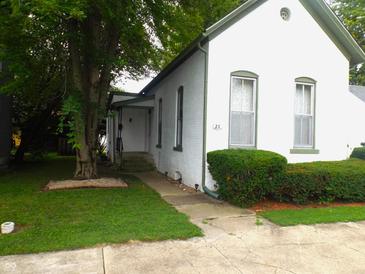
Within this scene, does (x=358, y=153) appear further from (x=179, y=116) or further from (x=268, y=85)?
(x=179, y=116)

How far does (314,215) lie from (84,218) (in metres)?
4.88

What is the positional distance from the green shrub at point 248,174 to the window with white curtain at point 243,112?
1465 mm

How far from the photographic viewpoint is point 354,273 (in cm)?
424

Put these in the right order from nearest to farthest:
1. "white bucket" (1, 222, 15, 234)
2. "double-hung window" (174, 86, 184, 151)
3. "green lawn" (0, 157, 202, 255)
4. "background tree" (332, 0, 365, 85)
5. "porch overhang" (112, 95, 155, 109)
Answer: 1. "green lawn" (0, 157, 202, 255)
2. "white bucket" (1, 222, 15, 234)
3. "double-hung window" (174, 86, 184, 151)
4. "porch overhang" (112, 95, 155, 109)
5. "background tree" (332, 0, 365, 85)

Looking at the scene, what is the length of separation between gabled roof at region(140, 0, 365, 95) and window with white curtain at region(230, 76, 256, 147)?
1.49m

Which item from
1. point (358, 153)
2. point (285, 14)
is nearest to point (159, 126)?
point (285, 14)

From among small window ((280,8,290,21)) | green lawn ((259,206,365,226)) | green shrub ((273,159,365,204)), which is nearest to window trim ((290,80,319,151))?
green shrub ((273,159,365,204))

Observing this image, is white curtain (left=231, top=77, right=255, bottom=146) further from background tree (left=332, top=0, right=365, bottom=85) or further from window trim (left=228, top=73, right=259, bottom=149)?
background tree (left=332, top=0, right=365, bottom=85)

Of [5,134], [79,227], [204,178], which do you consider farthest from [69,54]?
[79,227]

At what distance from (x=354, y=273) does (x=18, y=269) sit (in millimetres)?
4345

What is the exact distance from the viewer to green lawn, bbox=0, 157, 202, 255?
502 centimetres

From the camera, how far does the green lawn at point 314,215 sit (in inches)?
259

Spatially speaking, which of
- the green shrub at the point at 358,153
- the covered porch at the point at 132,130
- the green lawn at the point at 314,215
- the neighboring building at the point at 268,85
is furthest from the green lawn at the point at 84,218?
the green shrub at the point at 358,153

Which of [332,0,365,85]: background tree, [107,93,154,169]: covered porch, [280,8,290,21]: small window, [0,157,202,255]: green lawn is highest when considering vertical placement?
[332,0,365,85]: background tree
